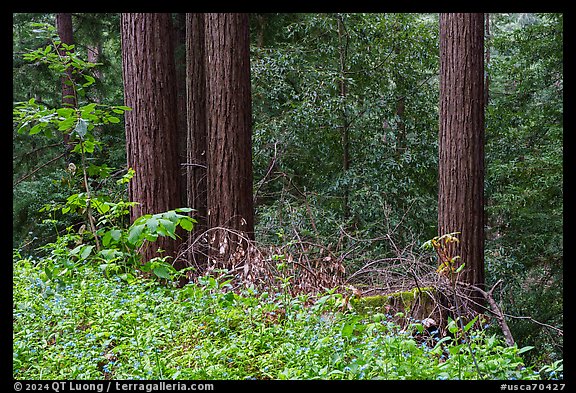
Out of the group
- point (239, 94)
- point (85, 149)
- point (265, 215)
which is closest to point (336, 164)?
point (265, 215)

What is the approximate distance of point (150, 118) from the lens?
6465 mm

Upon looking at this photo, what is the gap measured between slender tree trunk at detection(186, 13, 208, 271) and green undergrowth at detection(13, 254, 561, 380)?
149 inches

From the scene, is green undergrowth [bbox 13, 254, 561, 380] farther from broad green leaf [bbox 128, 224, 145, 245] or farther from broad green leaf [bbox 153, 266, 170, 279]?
broad green leaf [bbox 128, 224, 145, 245]

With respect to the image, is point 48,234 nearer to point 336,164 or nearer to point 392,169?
point 336,164

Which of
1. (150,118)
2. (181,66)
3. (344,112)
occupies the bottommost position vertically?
(344,112)

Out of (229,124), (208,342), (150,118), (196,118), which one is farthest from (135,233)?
(196,118)

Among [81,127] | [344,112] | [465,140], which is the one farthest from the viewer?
[344,112]

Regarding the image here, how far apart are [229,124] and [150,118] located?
0.97 metres

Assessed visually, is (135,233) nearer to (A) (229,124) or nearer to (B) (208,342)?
(B) (208,342)

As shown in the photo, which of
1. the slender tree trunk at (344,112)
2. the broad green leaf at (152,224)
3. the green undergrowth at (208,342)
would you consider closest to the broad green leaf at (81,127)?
the broad green leaf at (152,224)

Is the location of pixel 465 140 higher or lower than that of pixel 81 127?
lower

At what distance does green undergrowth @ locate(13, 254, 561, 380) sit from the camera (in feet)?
11.0
